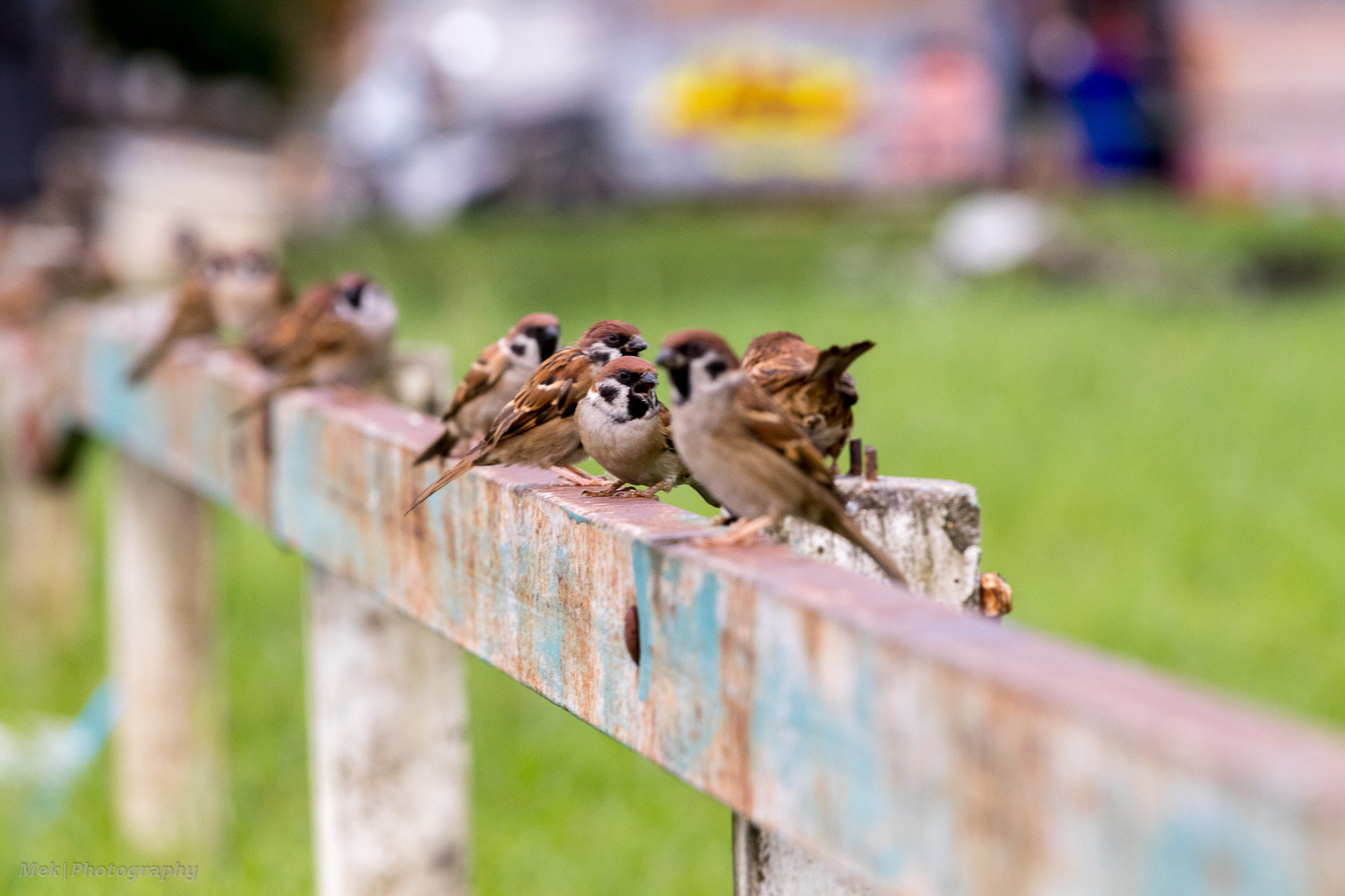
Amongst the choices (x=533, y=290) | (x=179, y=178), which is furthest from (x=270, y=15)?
(x=533, y=290)

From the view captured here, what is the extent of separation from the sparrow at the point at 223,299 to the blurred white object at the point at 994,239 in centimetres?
929

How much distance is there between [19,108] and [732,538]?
54.9 ft

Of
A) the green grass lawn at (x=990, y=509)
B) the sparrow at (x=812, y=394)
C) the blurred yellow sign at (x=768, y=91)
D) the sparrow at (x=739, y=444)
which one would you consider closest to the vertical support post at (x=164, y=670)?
the green grass lawn at (x=990, y=509)

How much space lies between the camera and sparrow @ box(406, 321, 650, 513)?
9.45 ft

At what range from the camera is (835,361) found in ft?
8.01

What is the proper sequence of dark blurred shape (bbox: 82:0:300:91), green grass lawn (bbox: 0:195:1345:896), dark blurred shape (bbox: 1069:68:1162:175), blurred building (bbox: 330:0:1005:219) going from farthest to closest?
dark blurred shape (bbox: 82:0:300:91) → blurred building (bbox: 330:0:1005:219) → dark blurred shape (bbox: 1069:68:1162:175) → green grass lawn (bbox: 0:195:1345:896)

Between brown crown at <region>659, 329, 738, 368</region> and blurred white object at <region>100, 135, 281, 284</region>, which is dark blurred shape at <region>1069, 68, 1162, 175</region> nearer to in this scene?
blurred white object at <region>100, 135, 281, 284</region>

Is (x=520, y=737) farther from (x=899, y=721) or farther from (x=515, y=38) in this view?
(x=515, y=38)

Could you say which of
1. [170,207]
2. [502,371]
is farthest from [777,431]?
[170,207]

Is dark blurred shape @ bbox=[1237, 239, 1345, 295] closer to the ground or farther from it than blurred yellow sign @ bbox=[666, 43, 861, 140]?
closer to the ground

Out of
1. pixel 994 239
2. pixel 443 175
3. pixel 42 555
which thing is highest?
pixel 994 239

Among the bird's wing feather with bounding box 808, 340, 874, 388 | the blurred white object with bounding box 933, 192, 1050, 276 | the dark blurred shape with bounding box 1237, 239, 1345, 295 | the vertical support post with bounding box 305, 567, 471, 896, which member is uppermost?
the bird's wing feather with bounding box 808, 340, 874, 388

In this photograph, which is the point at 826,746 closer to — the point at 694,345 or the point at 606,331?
the point at 694,345

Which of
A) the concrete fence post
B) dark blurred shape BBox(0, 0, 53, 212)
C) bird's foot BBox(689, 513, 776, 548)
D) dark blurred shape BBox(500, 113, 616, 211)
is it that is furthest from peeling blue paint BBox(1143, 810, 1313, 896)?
dark blurred shape BBox(500, 113, 616, 211)
